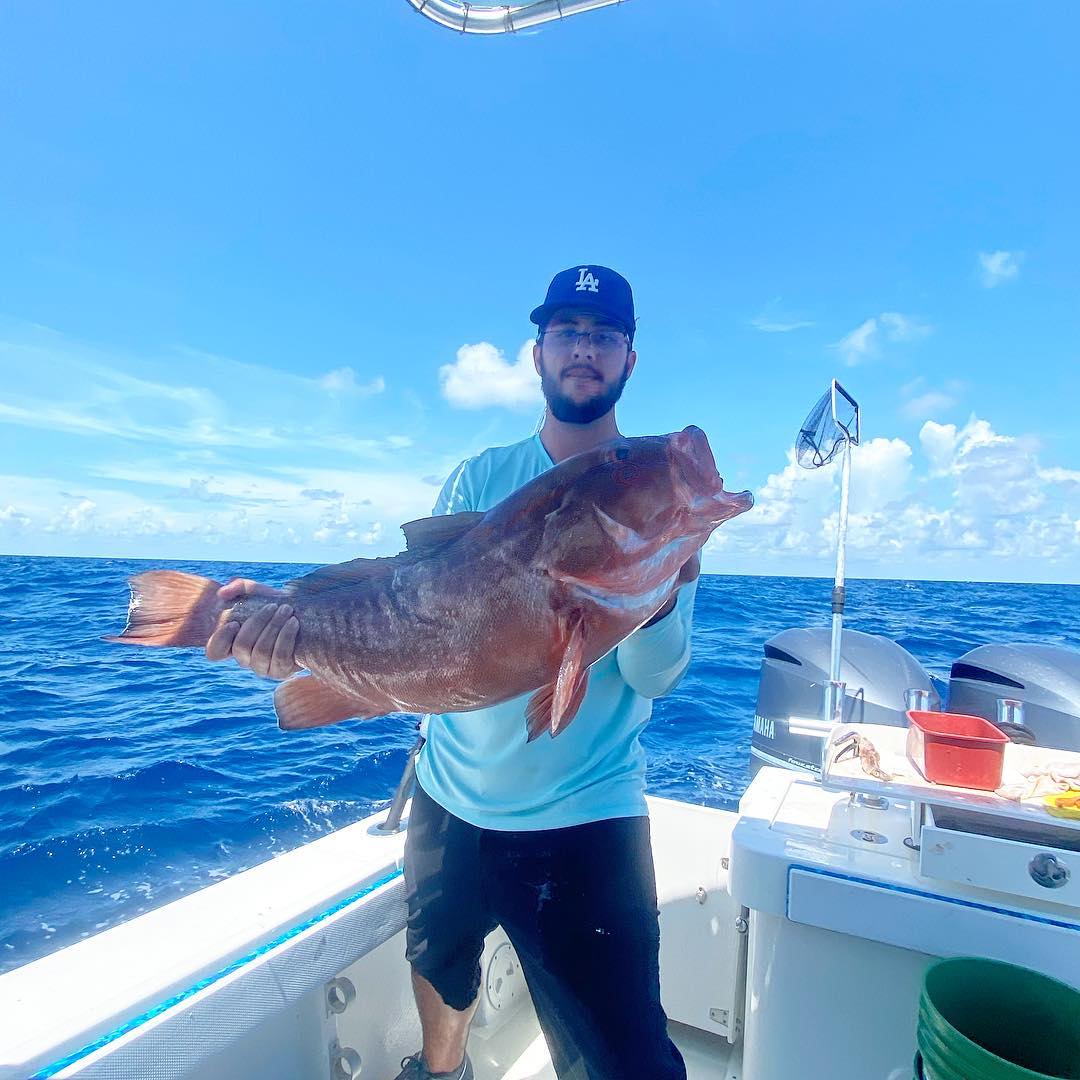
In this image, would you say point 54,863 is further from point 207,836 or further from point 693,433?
point 693,433

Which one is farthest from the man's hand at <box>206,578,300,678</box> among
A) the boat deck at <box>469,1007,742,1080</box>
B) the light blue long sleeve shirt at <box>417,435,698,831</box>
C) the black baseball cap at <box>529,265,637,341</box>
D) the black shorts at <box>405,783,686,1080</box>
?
the boat deck at <box>469,1007,742,1080</box>

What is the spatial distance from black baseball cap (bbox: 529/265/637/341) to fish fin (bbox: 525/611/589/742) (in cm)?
149

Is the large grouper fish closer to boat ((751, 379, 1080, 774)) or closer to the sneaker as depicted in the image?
the sneaker

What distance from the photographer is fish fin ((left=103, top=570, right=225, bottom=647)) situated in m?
2.36

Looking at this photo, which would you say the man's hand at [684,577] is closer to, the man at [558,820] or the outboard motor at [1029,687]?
the man at [558,820]

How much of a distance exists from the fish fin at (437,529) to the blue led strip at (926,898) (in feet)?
6.08

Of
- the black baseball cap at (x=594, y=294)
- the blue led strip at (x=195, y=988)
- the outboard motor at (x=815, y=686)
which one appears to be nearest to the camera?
the blue led strip at (x=195, y=988)

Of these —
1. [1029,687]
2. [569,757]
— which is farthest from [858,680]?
[569,757]

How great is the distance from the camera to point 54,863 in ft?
19.8

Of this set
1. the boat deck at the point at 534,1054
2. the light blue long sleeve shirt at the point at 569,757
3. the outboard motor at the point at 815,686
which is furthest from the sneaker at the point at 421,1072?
the outboard motor at the point at 815,686

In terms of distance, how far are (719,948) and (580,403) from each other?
10.7ft

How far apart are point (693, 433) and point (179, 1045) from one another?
8.76ft

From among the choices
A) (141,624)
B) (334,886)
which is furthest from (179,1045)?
(141,624)

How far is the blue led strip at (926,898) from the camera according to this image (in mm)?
2301
